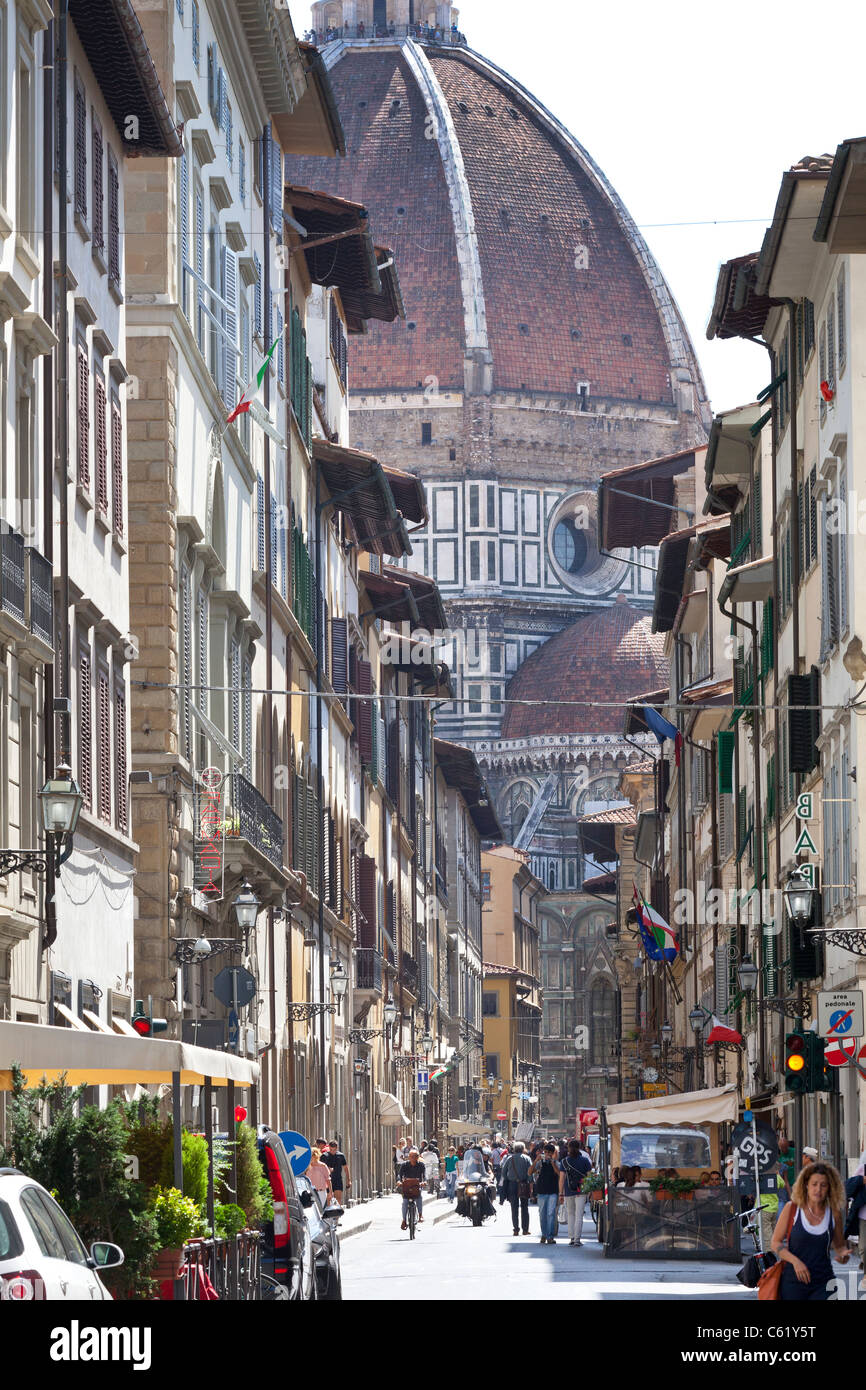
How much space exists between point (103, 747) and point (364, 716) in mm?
30400

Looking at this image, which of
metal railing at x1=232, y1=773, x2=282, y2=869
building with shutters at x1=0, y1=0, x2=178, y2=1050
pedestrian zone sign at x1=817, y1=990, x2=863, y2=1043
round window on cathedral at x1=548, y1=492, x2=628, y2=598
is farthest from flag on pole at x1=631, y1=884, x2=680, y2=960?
round window on cathedral at x1=548, y1=492, x2=628, y2=598

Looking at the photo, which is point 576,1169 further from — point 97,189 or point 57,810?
point 57,810

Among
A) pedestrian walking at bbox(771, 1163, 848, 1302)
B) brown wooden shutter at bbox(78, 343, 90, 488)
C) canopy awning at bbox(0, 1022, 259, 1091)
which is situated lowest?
pedestrian walking at bbox(771, 1163, 848, 1302)

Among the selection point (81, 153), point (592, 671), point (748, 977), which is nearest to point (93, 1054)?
point (81, 153)

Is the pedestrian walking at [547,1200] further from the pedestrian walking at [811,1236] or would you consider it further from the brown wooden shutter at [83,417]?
the pedestrian walking at [811,1236]

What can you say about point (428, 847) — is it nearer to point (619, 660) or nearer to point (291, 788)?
point (291, 788)

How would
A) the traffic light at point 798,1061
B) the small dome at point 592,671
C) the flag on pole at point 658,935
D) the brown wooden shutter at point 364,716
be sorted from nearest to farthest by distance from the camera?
1. the traffic light at point 798,1061
2. the flag on pole at point 658,935
3. the brown wooden shutter at point 364,716
4. the small dome at point 592,671

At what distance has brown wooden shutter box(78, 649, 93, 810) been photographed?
22.4 meters

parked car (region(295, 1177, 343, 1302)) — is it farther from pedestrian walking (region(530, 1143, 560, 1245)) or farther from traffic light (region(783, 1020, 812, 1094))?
pedestrian walking (region(530, 1143, 560, 1245))

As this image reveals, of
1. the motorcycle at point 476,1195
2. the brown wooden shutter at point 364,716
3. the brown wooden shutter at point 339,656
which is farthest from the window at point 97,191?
the brown wooden shutter at point 364,716

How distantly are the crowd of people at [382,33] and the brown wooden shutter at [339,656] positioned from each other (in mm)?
129345

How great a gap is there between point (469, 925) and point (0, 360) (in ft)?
275

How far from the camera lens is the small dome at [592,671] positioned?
476 feet

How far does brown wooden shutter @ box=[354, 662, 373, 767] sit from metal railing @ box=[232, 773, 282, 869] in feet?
57.8
